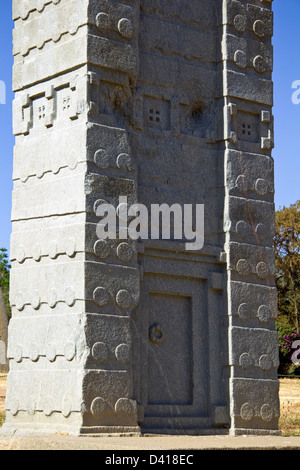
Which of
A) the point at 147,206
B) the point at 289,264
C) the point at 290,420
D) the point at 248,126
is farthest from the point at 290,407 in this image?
the point at 289,264

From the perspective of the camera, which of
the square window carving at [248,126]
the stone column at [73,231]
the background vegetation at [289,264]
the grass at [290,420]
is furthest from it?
the background vegetation at [289,264]

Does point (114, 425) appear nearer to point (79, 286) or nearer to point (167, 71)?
point (79, 286)

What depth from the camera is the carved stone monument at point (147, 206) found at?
8172mm

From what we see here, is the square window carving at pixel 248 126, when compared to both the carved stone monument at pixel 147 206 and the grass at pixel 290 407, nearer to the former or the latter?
the carved stone monument at pixel 147 206

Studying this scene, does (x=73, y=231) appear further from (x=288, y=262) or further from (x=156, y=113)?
(x=288, y=262)

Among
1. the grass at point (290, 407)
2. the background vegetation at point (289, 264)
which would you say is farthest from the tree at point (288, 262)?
the grass at point (290, 407)

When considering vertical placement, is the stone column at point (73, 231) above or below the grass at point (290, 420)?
above

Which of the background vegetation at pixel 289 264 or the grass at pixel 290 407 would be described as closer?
the grass at pixel 290 407

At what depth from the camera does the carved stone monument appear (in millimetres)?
8172

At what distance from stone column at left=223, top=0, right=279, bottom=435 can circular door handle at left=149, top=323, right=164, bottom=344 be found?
87 centimetres

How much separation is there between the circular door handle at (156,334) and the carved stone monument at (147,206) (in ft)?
0.08

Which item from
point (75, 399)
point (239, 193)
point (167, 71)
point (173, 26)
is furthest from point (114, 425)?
point (173, 26)

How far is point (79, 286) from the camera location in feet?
26.4
